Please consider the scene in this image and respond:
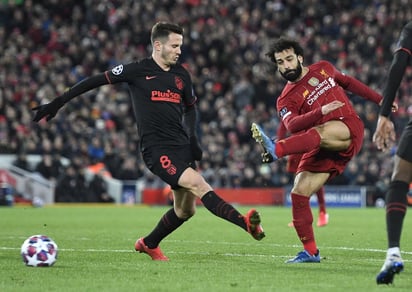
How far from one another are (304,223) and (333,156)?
776 millimetres

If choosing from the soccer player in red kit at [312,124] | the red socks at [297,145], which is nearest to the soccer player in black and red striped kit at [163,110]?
the red socks at [297,145]

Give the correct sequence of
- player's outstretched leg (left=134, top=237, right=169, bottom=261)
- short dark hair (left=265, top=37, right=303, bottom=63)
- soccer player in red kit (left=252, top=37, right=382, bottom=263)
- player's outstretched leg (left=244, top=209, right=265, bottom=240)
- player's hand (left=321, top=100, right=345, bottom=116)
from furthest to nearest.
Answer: player's outstretched leg (left=134, top=237, right=169, bottom=261) < short dark hair (left=265, top=37, right=303, bottom=63) < soccer player in red kit (left=252, top=37, right=382, bottom=263) < player's hand (left=321, top=100, right=345, bottom=116) < player's outstretched leg (left=244, top=209, right=265, bottom=240)

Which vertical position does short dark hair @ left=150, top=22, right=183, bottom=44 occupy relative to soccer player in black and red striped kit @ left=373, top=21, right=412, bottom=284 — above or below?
above

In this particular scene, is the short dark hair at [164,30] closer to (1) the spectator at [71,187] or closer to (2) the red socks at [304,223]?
(2) the red socks at [304,223]

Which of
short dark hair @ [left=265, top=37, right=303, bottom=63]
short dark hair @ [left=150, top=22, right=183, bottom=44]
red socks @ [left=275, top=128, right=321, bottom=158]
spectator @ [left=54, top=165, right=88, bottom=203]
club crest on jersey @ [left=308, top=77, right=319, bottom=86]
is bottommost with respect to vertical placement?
spectator @ [left=54, top=165, right=88, bottom=203]

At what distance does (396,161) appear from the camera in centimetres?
701

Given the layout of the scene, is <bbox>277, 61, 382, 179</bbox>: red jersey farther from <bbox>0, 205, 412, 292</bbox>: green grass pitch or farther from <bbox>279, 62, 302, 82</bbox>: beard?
<bbox>0, 205, 412, 292</bbox>: green grass pitch

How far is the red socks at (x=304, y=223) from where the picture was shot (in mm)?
9164

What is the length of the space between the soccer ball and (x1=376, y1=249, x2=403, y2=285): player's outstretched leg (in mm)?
3234

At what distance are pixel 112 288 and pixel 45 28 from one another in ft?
82.4

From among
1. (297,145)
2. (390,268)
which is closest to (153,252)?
(297,145)

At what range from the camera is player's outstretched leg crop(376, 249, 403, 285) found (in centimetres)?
660

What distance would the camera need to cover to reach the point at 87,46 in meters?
30.1

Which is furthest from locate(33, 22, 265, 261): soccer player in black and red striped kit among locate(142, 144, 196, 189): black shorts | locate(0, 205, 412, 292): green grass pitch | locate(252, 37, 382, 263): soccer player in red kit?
locate(252, 37, 382, 263): soccer player in red kit
